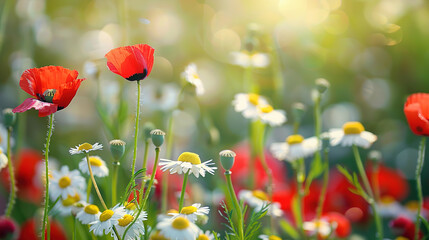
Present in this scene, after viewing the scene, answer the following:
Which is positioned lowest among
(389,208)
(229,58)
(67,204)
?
(389,208)

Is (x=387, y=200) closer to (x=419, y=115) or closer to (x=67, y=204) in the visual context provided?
(x=419, y=115)

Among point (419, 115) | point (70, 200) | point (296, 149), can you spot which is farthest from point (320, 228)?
point (70, 200)

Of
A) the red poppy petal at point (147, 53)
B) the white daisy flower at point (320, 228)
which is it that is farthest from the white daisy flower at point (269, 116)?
the red poppy petal at point (147, 53)

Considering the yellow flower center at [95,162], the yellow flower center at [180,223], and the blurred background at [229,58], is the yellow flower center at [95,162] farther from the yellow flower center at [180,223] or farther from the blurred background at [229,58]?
the blurred background at [229,58]

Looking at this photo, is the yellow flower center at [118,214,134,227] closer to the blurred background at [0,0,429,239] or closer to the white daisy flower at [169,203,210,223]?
the white daisy flower at [169,203,210,223]

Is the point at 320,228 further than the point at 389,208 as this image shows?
No

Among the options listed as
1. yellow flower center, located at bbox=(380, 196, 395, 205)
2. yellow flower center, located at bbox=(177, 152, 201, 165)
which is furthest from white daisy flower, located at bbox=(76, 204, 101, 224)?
yellow flower center, located at bbox=(380, 196, 395, 205)
